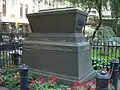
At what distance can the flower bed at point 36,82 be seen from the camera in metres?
5.34

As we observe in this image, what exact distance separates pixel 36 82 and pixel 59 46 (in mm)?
1054

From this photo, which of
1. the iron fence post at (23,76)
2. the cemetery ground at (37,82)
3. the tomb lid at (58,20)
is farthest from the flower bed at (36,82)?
the tomb lid at (58,20)

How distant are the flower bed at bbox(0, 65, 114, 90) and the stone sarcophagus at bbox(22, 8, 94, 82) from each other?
0.23m

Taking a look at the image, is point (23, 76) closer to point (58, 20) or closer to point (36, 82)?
point (36, 82)

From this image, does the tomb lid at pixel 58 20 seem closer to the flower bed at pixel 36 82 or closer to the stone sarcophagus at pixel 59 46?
the stone sarcophagus at pixel 59 46

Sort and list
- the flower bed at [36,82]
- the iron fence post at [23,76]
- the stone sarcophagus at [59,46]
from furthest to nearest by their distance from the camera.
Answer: the stone sarcophagus at [59,46], the flower bed at [36,82], the iron fence post at [23,76]

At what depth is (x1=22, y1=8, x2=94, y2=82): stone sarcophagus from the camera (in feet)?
19.4

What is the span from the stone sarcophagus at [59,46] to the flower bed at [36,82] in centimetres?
→ 23

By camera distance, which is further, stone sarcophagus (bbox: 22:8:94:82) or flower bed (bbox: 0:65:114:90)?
stone sarcophagus (bbox: 22:8:94:82)

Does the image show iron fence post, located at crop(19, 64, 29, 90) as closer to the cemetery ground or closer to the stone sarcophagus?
the cemetery ground

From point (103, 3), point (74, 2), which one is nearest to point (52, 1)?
point (74, 2)

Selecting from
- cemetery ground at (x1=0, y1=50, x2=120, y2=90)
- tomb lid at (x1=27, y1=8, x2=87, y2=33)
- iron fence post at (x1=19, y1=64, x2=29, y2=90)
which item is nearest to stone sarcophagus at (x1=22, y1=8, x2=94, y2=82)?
tomb lid at (x1=27, y1=8, x2=87, y2=33)

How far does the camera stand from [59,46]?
6.09 metres

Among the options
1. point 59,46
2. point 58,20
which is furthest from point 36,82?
point 58,20
